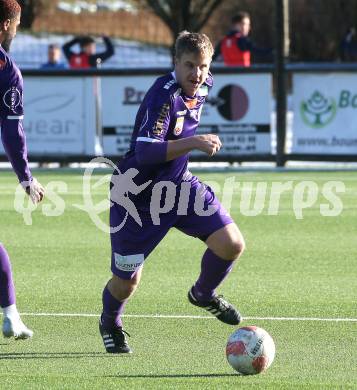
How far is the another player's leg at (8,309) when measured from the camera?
24.1 feet

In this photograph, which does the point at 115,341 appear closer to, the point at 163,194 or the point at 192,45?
the point at 163,194

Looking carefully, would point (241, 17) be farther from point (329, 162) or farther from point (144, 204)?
point (144, 204)

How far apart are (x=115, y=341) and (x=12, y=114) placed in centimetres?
156

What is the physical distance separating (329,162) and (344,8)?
25683 mm

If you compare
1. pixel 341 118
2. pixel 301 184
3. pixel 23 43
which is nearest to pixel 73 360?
pixel 301 184

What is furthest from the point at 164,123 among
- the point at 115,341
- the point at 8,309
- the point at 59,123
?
the point at 59,123

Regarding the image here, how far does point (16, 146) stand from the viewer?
7398 millimetres

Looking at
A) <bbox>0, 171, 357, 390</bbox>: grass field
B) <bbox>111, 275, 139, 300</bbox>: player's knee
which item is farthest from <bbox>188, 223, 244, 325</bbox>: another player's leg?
<bbox>111, 275, 139, 300</bbox>: player's knee

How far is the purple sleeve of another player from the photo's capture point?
7395 millimetres

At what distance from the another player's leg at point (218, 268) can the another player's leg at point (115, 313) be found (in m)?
0.54

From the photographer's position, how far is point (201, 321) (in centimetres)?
Answer: 827

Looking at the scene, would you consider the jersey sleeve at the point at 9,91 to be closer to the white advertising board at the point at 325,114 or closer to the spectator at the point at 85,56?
the white advertising board at the point at 325,114

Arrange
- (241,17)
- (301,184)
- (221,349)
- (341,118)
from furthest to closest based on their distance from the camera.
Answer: (241,17)
(341,118)
(301,184)
(221,349)

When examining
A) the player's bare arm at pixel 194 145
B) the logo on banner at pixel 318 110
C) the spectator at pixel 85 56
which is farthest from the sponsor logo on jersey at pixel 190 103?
the spectator at pixel 85 56
